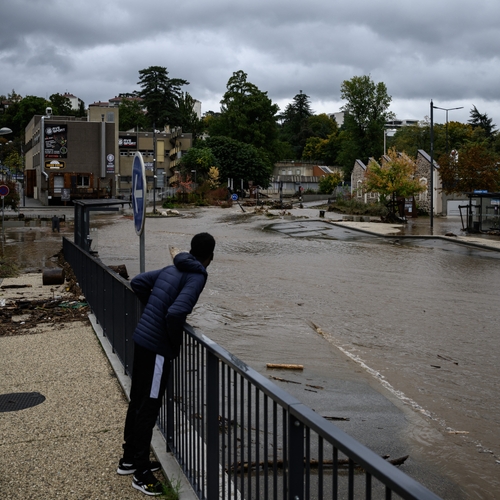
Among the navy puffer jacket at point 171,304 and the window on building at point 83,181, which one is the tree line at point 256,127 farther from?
the navy puffer jacket at point 171,304

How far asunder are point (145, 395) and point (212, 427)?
2.77 ft

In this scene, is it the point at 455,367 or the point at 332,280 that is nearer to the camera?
the point at 455,367

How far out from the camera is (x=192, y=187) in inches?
3393

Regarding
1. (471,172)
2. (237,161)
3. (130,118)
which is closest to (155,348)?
(471,172)

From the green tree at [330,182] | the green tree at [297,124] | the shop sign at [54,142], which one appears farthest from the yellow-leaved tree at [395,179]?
the green tree at [297,124]

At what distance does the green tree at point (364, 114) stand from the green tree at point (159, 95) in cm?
3713

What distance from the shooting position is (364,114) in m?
92.9

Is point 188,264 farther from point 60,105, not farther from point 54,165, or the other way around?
point 60,105

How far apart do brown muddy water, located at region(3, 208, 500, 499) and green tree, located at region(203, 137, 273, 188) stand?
214 feet

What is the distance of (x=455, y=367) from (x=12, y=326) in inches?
262

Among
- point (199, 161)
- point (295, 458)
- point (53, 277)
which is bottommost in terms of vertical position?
point (53, 277)

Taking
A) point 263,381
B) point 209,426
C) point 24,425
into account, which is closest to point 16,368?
point 24,425

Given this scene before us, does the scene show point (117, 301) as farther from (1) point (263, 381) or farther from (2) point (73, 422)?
(1) point (263, 381)

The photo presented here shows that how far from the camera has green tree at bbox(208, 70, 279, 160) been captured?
103500 mm
